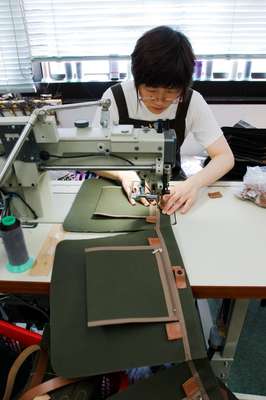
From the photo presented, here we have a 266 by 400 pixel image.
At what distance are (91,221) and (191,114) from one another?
0.70 m

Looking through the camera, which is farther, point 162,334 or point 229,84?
point 229,84

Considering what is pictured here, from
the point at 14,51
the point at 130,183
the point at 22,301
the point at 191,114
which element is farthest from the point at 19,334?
the point at 14,51

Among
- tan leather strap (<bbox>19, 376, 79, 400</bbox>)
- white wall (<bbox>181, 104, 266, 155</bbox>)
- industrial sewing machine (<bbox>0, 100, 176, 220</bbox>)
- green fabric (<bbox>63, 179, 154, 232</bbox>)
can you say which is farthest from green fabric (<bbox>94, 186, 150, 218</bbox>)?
white wall (<bbox>181, 104, 266, 155</bbox>)

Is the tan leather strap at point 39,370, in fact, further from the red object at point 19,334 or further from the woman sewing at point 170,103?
the woman sewing at point 170,103

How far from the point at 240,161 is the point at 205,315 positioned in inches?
33.7

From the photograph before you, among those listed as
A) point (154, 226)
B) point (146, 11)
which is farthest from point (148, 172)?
point (146, 11)

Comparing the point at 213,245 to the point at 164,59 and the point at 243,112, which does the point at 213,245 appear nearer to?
the point at 164,59

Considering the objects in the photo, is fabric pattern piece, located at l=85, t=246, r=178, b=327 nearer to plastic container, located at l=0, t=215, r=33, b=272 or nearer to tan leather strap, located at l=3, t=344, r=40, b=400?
plastic container, located at l=0, t=215, r=33, b=272

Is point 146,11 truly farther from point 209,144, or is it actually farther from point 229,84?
point 209,144

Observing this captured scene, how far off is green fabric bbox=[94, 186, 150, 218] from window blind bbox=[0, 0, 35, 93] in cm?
140

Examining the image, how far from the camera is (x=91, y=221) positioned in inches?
39.4

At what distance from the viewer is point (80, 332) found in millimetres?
687

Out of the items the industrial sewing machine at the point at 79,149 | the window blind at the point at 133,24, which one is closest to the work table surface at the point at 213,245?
the industrial sewing machine at the point at 79,149

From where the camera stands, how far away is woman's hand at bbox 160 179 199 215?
1.03 metres
